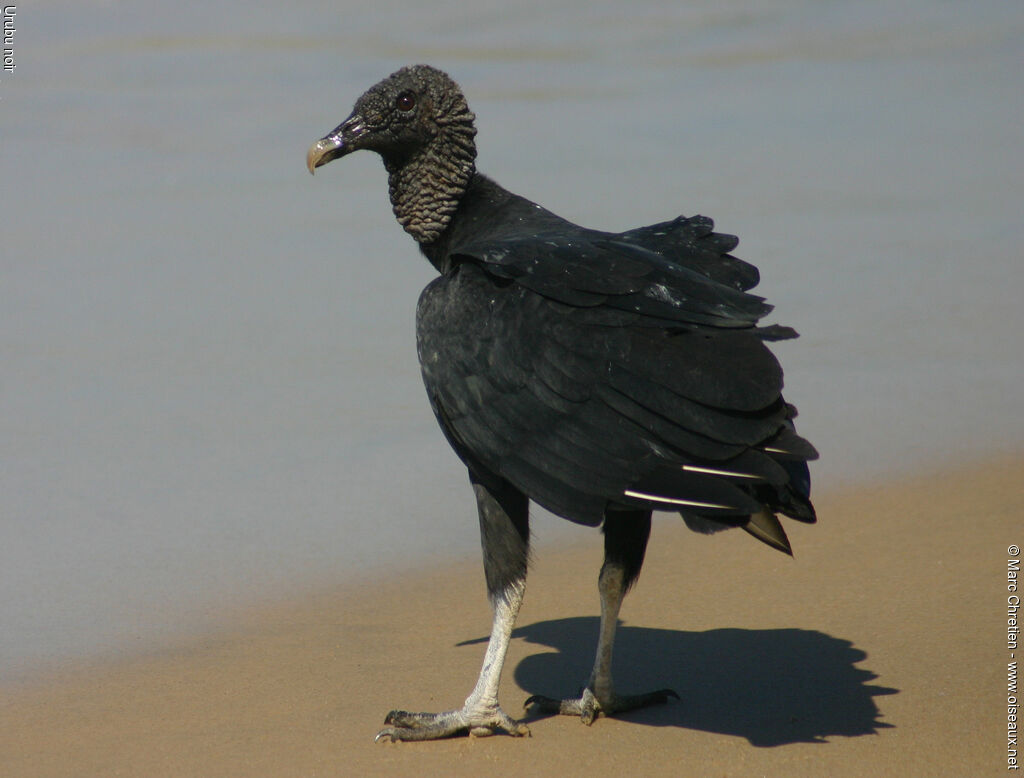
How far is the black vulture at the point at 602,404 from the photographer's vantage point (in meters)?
3.13

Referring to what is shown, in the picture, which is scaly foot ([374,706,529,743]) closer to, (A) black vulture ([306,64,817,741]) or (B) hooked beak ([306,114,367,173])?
(A) black vulture ([306,64,817,741])

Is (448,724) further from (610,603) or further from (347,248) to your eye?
(347,248)

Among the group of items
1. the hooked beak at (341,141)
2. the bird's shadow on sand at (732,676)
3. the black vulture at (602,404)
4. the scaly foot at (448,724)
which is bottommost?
the scaly foot at (448,724)

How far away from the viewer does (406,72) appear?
407 centimetres

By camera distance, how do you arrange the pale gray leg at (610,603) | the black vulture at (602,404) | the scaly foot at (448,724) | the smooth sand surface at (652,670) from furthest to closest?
the pale gray leg at (610,603), the scaly foot at (448,724), the smooth sand surface at (652,670), the black vulture at (602,404)

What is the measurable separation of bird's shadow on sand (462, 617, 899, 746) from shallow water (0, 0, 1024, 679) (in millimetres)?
801

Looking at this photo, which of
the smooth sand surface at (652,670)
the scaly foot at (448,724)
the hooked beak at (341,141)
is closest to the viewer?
the smooth sand surface at (652,670)

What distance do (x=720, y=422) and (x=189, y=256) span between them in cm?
507

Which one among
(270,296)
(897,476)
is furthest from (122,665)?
(270,296)

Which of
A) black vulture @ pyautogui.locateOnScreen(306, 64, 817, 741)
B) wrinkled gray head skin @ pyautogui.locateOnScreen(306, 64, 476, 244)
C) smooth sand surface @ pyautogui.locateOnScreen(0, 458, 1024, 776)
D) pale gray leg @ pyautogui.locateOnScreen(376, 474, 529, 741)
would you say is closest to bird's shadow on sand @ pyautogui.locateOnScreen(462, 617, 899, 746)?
smooth sand surface @ pyautogui.locateOnScreen(0, 458, 1024, 776)

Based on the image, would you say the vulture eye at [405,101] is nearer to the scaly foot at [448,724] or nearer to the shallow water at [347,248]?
the shallow water at [347,248]

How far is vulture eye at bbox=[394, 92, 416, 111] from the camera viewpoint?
158 inches

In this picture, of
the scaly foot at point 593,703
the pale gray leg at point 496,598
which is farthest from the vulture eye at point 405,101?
the scaly foot at point 593,703

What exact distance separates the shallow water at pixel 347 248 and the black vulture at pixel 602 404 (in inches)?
46.9
